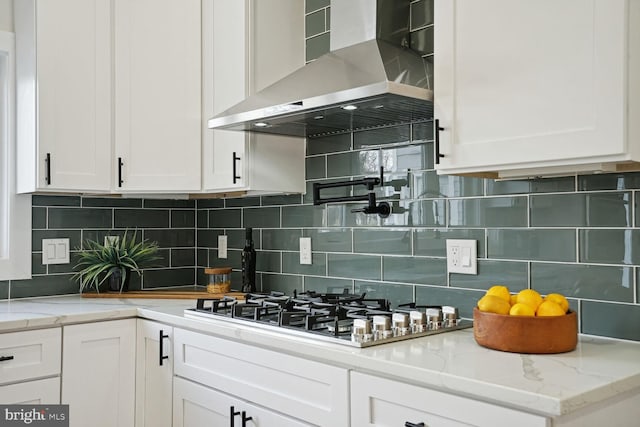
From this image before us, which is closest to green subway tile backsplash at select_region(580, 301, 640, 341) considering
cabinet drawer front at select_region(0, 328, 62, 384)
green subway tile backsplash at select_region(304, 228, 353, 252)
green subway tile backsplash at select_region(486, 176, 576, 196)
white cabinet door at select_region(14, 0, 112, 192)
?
green subway tile backsplash at select_region(486, 176, 576, 196)

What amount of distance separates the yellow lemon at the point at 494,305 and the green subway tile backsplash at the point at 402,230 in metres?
0.33

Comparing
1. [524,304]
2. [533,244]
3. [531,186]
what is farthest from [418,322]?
[531,186]

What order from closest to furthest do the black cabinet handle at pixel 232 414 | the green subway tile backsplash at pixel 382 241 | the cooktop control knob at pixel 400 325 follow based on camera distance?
the cooktop control knob at pixel 400 325
the black cabinet handle at pixel 232 414
the green subway tile backsplash at pixel 382 241

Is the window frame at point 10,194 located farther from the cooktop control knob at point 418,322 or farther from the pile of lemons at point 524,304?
the pile of lemons at point 524,304

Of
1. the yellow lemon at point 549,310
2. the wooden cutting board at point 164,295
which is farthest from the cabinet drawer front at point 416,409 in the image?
the wooden cutting board at point 164,295

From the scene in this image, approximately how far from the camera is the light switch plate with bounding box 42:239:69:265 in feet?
9.96

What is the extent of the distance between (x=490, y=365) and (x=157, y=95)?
80.0 inches

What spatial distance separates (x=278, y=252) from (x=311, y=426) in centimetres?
127

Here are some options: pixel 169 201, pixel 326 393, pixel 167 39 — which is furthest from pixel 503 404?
pixel 169 201

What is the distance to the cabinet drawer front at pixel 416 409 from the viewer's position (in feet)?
4.51

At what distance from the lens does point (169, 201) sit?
11.4ft

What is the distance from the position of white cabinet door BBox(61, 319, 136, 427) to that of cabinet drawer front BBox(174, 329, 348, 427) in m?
0.31

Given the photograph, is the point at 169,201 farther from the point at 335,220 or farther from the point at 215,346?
the point at 215,346

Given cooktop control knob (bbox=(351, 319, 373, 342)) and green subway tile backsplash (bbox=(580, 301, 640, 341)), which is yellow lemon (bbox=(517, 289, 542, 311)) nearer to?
green subway tile backsplash (bbox=(580, 301, 640, 341))
